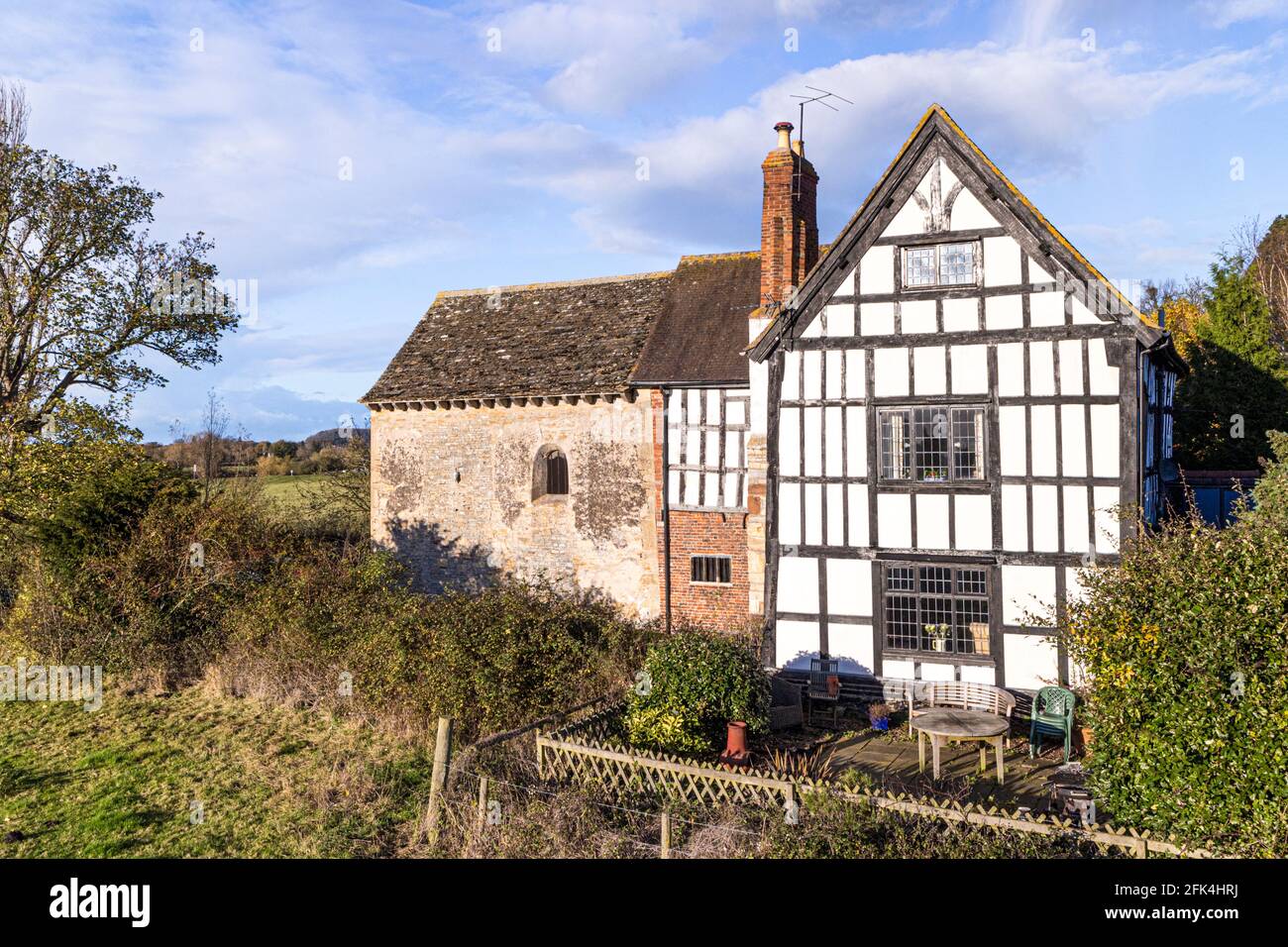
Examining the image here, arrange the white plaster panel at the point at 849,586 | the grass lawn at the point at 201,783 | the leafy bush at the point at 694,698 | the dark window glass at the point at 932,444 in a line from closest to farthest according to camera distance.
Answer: the grass lawn at the point at 201,783 < the leafy bush at the point at 694,698 < the dark window glass at the point at 932,444 < the white plaster panel at the point at 849,586

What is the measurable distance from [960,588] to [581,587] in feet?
31.0

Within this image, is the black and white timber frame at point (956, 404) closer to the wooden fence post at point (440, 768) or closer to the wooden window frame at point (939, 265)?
the wooden window frame at point (939, 265)

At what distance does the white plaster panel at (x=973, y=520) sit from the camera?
14.1 meters

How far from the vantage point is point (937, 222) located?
1443 cm

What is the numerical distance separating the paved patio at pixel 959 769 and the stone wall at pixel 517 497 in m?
7.56

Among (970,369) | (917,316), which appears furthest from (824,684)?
(917,316)

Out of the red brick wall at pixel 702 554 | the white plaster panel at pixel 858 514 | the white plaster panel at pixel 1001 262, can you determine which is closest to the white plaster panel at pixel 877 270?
the white plaster panel at pixel 1001 262

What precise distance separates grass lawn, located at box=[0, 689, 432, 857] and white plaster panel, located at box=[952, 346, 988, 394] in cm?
1060

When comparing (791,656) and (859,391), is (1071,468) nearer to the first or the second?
(859,391)

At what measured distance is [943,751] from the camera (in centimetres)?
1262

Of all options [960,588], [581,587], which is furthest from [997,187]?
[581,587]

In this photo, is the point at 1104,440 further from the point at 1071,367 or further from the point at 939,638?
the point at 939,638

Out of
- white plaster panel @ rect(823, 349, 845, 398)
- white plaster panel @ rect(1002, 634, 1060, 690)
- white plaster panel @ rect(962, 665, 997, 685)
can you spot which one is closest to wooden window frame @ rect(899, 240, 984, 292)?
white plaster panel @ rect(823, 349, 845, 398)

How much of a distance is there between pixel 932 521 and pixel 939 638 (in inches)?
78.8
